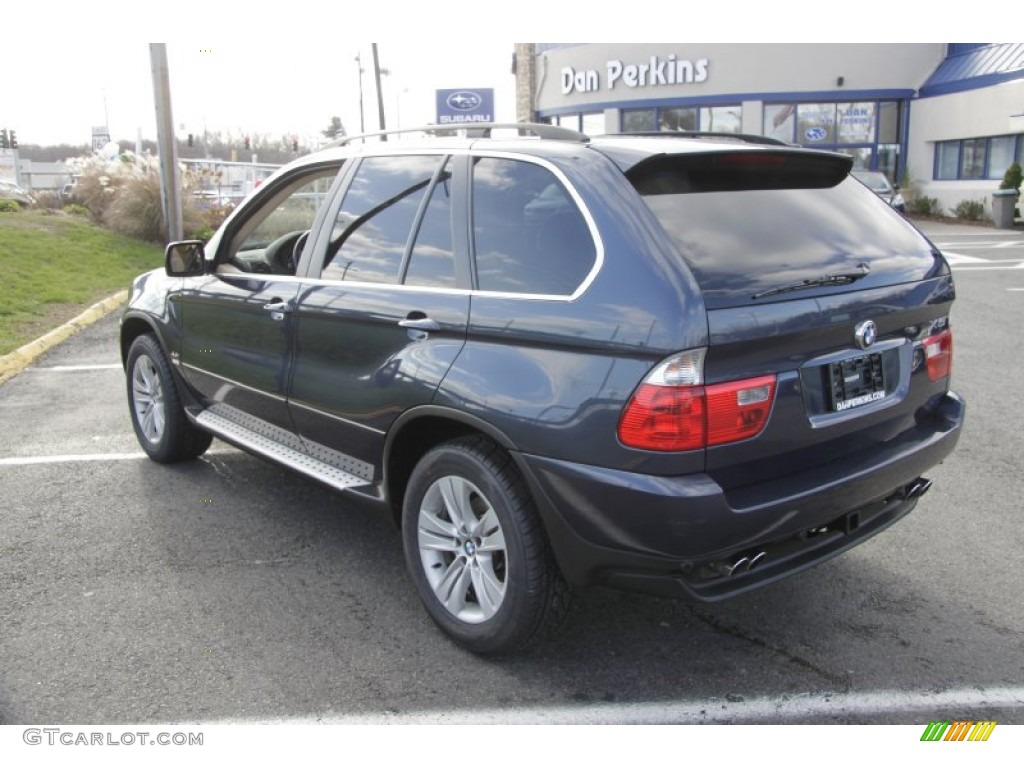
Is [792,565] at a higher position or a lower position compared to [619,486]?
lower

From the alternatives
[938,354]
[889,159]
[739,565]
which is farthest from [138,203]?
[889,159]

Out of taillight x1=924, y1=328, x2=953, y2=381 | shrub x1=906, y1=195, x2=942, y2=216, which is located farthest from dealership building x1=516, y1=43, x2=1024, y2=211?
taillight x1=924, y1=328, x2=953, y2=381

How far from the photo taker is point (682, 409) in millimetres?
2646

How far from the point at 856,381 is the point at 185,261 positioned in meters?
3.51

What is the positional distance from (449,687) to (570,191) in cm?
175

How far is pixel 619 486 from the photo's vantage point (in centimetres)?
271

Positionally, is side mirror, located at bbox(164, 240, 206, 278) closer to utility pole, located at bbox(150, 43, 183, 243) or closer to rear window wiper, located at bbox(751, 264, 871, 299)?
→ rear window wiper, located at bbox(751, 264, 871, 299)

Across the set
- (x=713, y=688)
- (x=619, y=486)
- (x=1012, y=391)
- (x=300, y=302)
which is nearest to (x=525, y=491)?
(x=619, y=486)

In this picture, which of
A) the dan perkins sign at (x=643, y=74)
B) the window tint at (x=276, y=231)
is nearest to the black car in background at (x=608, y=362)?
the window tint at (x=276, y=231)

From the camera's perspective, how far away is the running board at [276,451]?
12.4 feet

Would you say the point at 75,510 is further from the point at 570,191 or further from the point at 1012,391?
the point at 1012,391

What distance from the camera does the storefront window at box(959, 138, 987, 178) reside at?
25953 millimetres

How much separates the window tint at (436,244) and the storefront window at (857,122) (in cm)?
2942
